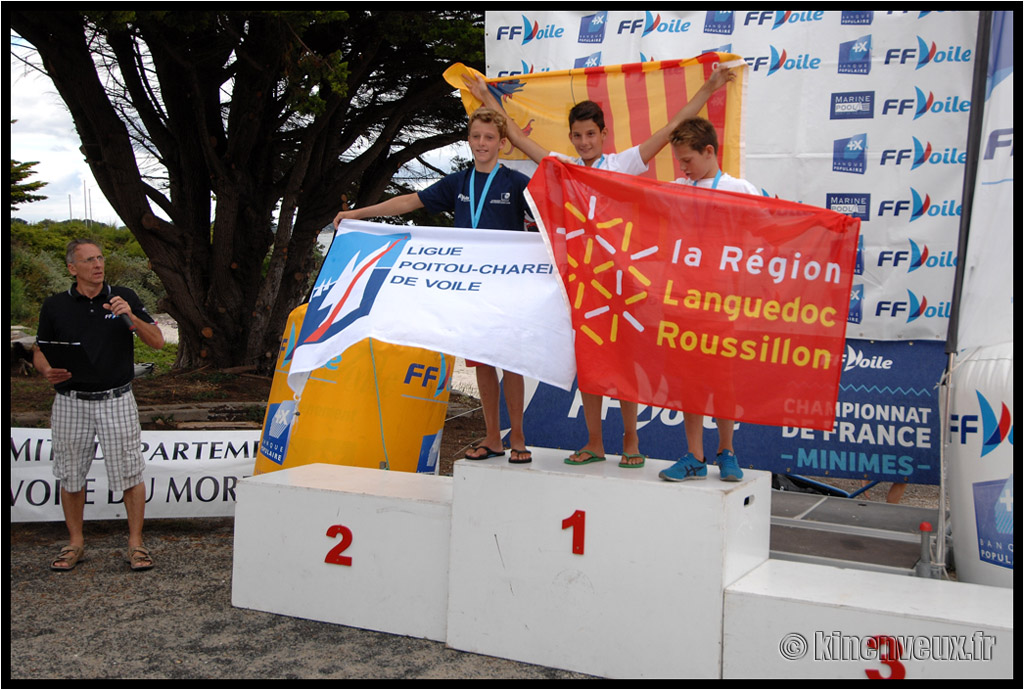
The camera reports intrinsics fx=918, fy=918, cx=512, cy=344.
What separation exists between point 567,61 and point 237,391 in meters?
5.93

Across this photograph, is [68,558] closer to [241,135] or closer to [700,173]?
[700,173]

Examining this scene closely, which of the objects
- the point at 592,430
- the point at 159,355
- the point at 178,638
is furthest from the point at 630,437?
the point at 159,355

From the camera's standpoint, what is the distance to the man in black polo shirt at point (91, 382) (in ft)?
16.6

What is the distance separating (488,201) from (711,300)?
1254 millimetres

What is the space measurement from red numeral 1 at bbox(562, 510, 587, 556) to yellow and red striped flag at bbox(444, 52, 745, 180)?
264cm

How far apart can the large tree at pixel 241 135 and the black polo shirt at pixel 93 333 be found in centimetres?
435

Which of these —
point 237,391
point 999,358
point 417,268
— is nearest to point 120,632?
point 417,268

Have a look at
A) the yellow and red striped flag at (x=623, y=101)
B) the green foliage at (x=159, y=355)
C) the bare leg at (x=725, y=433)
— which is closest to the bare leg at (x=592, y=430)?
the bare leg at (x=725, y=433)

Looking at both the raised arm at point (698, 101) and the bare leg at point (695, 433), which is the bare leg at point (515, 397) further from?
the raised arm at point (698, 101)

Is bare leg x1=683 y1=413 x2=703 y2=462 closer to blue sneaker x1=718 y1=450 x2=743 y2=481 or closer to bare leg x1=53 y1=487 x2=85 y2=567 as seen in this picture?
blue sneaker x1=718 y1=450 x2=743 y2=481

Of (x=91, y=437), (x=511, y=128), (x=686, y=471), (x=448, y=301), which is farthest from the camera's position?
(x=91, y=437)

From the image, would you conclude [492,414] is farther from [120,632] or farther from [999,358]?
[999,358]

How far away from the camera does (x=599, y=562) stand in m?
3.71

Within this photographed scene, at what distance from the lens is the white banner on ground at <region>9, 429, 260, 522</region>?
594 centimetres
